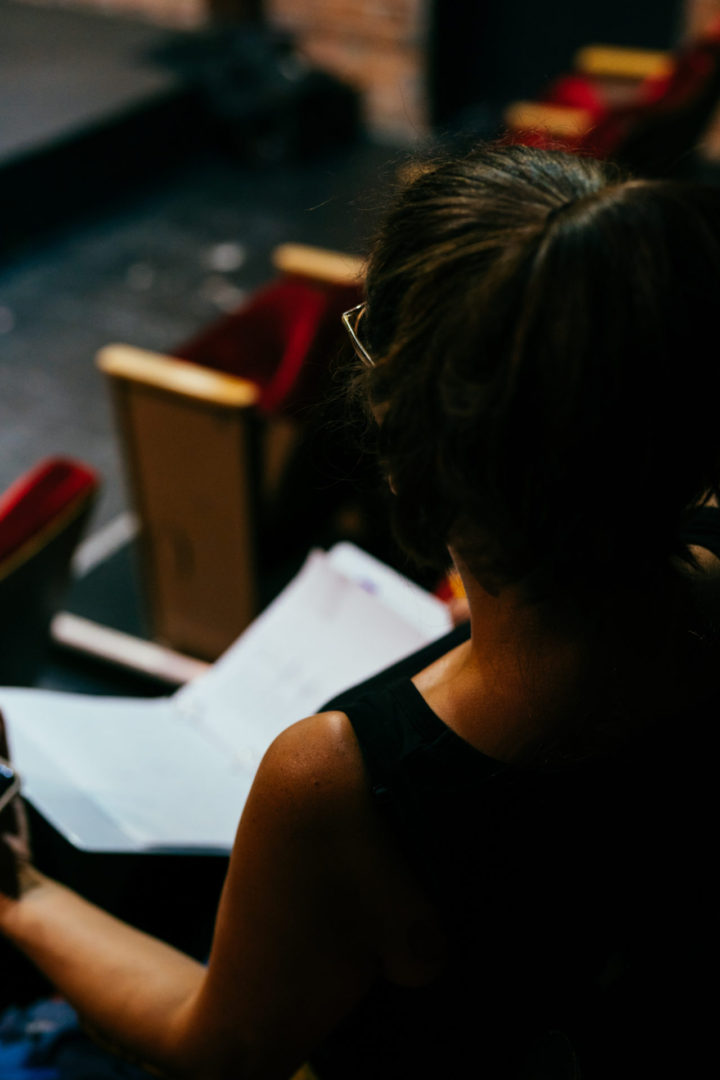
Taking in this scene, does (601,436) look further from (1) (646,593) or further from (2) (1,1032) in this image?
(2) (1,1032)

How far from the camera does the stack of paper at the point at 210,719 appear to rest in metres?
0.89

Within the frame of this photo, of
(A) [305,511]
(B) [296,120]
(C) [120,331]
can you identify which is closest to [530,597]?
(A) [305,511]

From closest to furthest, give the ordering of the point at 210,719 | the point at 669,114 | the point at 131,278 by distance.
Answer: the point at 210,719
the point at 669,114
the point at 131,278

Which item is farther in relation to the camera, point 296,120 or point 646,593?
point 296,120

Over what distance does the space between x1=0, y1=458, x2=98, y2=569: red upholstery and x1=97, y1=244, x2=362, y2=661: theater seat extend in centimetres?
73

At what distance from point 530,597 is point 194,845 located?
0.47 m

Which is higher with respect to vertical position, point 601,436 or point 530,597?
point 601,436

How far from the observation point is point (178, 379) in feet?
6.82

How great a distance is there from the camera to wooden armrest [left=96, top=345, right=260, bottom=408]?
80.0 inches

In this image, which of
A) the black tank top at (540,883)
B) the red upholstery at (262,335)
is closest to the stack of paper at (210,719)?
the black tank top at (540,883)

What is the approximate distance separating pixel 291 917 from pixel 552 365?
37cm

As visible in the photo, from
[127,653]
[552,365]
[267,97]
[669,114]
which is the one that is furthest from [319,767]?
[267,97]

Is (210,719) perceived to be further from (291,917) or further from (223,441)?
(223,441)

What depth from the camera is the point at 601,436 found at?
0.47 metres
